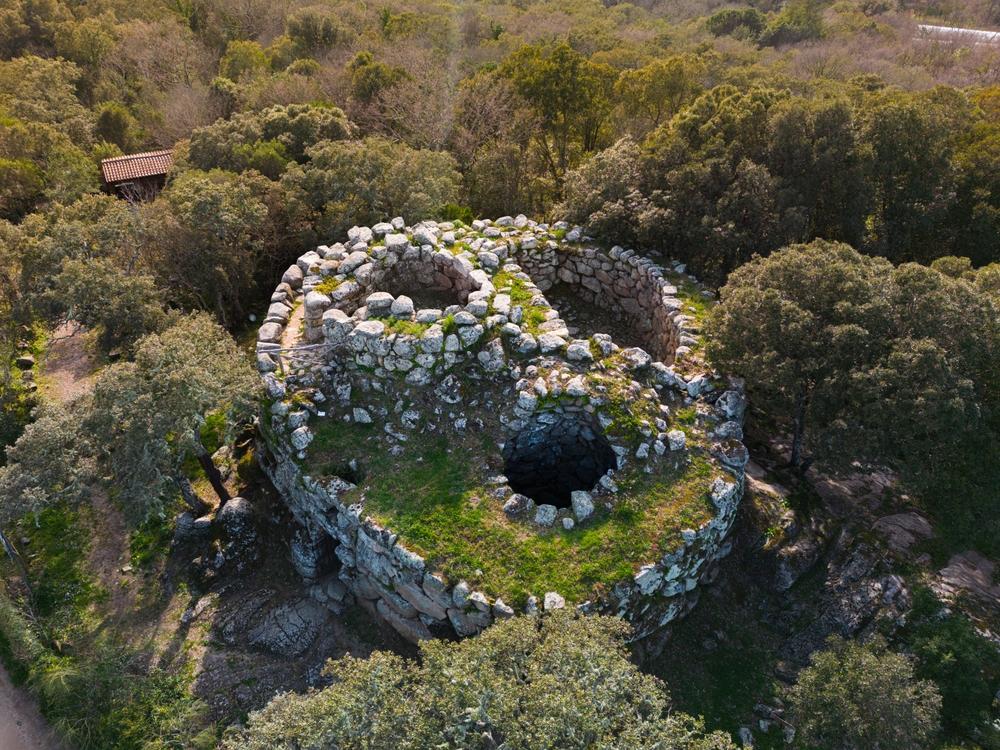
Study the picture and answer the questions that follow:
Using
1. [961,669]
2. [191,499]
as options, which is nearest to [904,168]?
[961,669]

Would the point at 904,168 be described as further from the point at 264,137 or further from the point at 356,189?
the point at 264,137

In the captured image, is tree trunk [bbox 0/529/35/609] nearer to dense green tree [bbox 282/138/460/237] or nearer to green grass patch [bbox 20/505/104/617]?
green grass patch [bbox 20/505/104/617]

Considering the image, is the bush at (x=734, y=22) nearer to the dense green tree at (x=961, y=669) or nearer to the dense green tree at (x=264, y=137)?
the dense green tree at (x=264, y=137)

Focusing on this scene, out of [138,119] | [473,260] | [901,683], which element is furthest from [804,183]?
[138,119]

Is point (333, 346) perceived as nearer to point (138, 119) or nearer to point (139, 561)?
point (139, 561)

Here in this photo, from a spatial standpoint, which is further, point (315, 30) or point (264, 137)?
point (315, 30)
